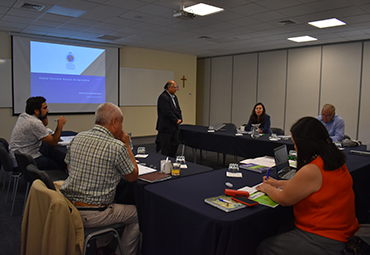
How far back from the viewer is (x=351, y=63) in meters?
7.33

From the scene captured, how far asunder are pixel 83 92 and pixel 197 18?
427 centimetres

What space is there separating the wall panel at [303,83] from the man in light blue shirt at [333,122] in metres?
3.85

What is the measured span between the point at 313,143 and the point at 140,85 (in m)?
7.96

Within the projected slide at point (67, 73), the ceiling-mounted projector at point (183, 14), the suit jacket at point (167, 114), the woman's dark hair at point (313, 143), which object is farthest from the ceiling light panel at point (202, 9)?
the projected slide at point (67, 73)

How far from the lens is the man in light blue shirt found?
4.09m

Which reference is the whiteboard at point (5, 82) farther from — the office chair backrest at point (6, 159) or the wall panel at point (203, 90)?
the wall panel at point (203, 90)

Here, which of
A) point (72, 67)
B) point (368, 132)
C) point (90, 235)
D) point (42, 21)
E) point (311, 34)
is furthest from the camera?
point (72, 67)

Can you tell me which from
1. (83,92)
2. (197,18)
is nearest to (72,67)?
(83,92)

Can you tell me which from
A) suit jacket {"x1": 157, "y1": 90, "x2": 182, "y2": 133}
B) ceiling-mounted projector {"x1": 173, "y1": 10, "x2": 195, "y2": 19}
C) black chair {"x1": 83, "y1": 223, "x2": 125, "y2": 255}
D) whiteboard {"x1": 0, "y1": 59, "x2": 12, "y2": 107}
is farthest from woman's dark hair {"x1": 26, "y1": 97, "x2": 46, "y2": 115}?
whiteboard {"x1": 0, "y1": 59, "x2": 12, "y2": 107}

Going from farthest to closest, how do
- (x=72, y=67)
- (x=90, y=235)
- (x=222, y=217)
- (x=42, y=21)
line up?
(x=72, y=67) < (x=42, y=21) < (x=90, y=235) < (x=222, y=217)

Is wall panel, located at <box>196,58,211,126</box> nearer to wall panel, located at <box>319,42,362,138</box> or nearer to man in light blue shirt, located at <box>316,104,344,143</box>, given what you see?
wall panel, located at <box>319,42,362,138</box>

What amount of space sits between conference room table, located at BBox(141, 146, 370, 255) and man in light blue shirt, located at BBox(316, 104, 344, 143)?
98.3 inches

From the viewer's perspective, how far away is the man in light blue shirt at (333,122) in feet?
13.4

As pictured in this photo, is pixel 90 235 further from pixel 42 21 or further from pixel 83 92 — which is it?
pixel 83 92
